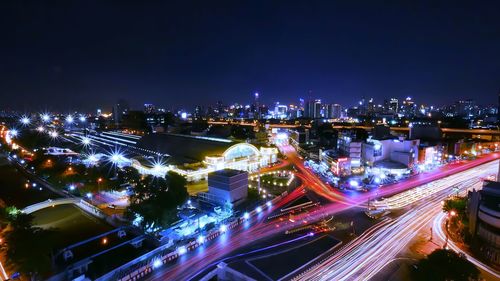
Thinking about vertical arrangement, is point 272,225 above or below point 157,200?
below

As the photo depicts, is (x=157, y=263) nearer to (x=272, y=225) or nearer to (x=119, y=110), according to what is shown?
(x=272, y=225)

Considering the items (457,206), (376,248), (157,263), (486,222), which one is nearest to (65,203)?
(157,263)

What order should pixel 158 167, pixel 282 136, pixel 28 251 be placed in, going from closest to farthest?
pixel 28 251
pixel 158 167
pixel 282 136

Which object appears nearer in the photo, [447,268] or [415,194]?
[447,268]

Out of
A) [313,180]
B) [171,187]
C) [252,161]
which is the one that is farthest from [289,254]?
[252,161]

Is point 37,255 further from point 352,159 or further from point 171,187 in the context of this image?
point 352,159

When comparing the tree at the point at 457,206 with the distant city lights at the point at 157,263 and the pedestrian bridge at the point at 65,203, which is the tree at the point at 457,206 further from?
the pedestrian bridge at the point at 65,203
